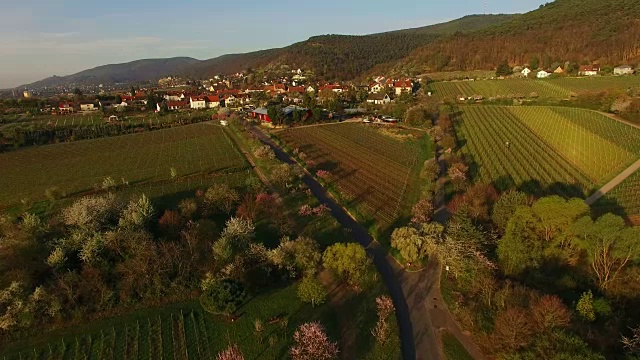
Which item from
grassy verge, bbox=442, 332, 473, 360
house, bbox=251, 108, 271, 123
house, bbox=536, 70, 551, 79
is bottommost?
grassy verge, bbox=442, 332, 473, 360

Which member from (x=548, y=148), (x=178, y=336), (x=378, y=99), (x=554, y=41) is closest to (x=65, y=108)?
(x=378, y=99)

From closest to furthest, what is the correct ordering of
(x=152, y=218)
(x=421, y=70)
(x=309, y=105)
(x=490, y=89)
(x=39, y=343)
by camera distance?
(x=39, y=343) → (x=152, y=218) → (x=309, y=105) → (x=490, y=89) → (x=421, y=70)

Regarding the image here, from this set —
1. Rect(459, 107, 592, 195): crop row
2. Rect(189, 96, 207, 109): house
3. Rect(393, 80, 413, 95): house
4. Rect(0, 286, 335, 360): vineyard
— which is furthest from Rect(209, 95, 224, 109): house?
Rect(0, 286, 335, 360): vineyard

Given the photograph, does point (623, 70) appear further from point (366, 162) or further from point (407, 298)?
point (407, 298)

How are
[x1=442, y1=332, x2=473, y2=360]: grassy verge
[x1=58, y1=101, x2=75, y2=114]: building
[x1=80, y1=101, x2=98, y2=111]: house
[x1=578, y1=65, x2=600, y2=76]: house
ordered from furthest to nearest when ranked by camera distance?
[x1=578, y1=65, x2=600, y2=76]: house < [x1=80, y1=101, x2=98, y2=111]: house < [x1=58, y1=101, x2=75, y2=114]: building < [x1=442, y1=332, x2=473, y2=360]: grassy verge

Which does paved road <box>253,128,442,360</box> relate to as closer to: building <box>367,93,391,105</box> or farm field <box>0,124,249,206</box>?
farm field <box>0,124,249,206</box>

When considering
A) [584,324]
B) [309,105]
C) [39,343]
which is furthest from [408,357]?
[309,105]

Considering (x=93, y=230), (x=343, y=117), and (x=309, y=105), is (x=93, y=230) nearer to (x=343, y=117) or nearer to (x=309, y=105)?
(x=343, y=117)
